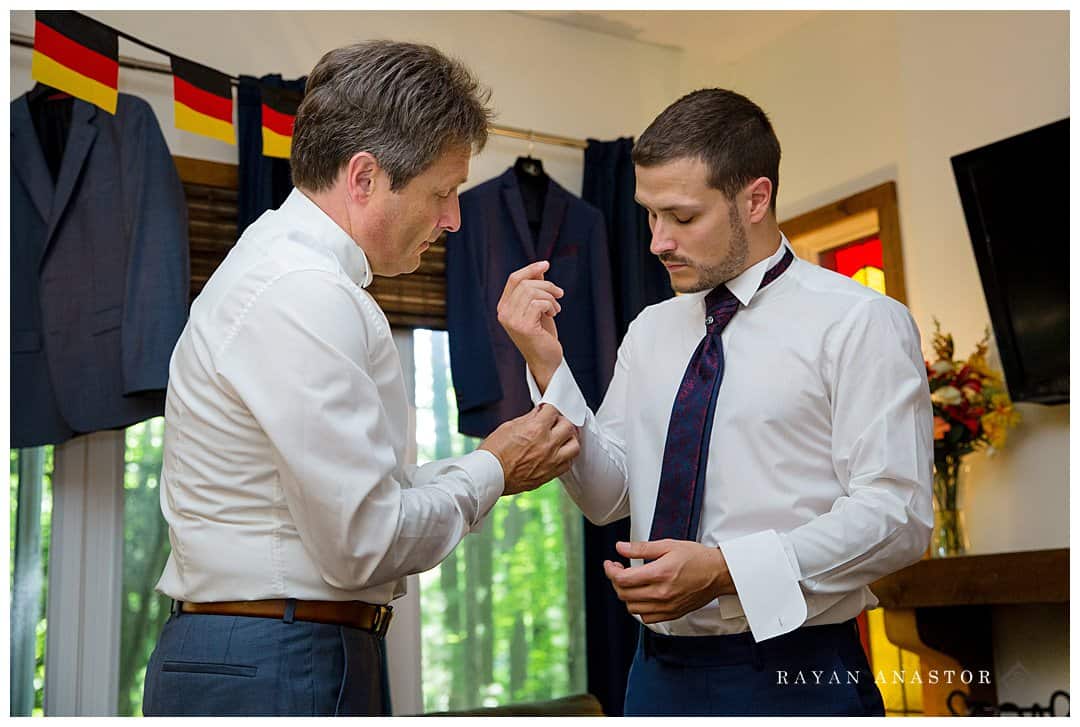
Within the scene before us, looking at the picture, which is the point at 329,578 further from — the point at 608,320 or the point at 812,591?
the point at 608,320

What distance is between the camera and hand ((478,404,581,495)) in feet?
5.38

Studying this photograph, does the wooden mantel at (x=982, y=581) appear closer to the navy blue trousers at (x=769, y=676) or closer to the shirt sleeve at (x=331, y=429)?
the navy blue trousers at (x=769, y=676)

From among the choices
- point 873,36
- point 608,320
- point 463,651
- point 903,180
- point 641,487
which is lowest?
point 463,651

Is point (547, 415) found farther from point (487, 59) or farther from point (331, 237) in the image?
point (487, 59)

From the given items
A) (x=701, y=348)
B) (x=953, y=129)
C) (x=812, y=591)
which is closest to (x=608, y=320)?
(x=953, y=129)

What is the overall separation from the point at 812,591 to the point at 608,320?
2.31 metres

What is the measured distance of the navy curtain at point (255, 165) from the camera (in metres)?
3.36

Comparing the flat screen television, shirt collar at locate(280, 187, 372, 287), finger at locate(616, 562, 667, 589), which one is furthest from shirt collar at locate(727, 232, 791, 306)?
the flat screen television

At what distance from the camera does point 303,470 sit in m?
1.37

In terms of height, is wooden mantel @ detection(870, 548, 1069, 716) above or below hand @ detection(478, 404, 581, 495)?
below

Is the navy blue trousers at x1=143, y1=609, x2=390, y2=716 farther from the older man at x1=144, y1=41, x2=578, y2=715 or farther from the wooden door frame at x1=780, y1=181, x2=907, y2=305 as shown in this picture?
the wooden door frame at x1=780, y1=181, x2=907, y2=305

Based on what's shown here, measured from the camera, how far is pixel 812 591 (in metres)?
1.59

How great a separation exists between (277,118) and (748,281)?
6.06 feet

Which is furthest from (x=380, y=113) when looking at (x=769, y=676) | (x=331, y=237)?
(x=769, y=676)
